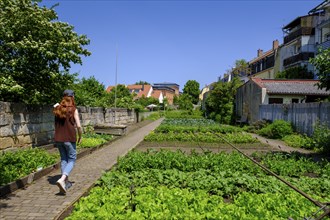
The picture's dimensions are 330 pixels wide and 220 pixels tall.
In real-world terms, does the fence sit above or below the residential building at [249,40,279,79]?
below

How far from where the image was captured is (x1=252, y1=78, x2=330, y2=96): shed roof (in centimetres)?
2578

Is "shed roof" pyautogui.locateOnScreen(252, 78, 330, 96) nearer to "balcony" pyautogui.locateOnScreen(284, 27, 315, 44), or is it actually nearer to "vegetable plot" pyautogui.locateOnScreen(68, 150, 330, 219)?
"balcony" pyautogui.locateOnScreen(284, 27, 315, 44)

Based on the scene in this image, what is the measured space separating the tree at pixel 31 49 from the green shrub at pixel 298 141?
37.0ft

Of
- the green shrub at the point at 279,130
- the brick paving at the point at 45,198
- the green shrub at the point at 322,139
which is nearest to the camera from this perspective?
the brick paving at the point at 45,198

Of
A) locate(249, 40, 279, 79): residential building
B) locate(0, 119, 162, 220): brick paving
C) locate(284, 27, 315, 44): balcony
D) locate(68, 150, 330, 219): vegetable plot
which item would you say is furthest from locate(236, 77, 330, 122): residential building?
locate(0, 119, 162, 220): brick paving

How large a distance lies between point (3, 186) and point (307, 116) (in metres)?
16.2

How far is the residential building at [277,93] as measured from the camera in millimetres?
25812

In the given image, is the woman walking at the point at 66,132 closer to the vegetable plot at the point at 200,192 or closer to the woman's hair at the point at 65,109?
the woman's hair at the point at 65,109

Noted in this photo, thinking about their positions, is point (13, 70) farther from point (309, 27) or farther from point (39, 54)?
point (309, 27)

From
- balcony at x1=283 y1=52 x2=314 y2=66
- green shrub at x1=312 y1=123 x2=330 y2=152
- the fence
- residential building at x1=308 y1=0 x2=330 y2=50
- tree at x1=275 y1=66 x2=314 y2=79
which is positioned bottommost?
green shrub at x1=312 y1=123 x2=330 y2=152

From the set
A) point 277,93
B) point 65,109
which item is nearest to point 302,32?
point 277,93

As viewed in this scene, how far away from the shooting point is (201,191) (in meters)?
5.68

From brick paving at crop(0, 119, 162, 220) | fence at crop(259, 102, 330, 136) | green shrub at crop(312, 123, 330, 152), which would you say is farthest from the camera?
fence at crop(259, 102, 330, 136)

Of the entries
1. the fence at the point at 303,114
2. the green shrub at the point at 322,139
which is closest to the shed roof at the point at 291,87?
the fence at the point at 303,114
